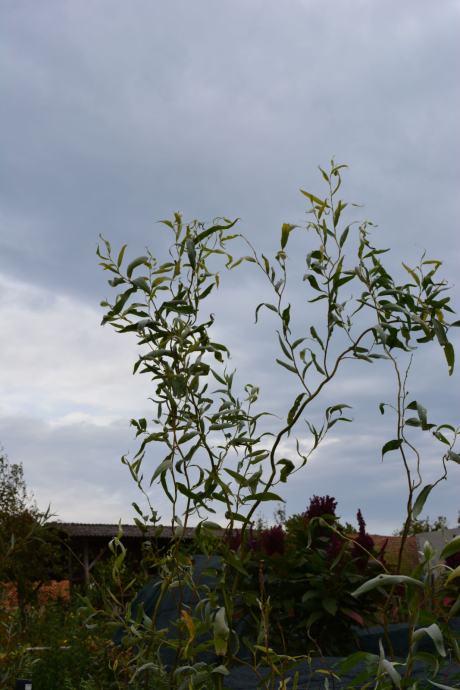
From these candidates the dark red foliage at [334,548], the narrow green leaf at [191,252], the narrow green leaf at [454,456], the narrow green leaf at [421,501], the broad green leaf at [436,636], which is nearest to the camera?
the broad green leaf at [436,636]

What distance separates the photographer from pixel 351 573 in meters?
5.09

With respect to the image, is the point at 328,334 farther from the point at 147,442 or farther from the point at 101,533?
the point at 101,533

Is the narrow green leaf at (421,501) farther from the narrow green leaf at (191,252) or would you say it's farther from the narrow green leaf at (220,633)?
the narrow green leaf at (191,252)

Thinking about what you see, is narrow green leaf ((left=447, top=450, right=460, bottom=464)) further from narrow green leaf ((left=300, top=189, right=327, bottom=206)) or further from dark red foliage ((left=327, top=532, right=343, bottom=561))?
dark red foliage ((left=327, top=532, right=343, bottom=561))

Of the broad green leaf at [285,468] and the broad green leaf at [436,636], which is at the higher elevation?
the broad green leaf at [285,468]

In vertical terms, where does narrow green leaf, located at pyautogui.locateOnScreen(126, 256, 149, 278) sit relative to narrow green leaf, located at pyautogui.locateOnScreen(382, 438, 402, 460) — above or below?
above

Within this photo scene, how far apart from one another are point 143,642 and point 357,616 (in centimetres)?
255

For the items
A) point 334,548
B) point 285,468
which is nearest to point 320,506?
point 334,548

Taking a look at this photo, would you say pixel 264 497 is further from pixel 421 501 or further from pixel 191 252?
pixel 191 252

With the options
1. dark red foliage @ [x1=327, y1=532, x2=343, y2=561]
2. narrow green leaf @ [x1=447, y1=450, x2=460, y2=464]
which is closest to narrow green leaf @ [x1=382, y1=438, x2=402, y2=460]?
narrow green leaf @ [x1=447, y1=450, x2=460, y2=464]

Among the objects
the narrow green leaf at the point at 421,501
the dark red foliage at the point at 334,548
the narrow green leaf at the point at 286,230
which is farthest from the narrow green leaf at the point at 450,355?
the dark red foliage at the point at 334,548

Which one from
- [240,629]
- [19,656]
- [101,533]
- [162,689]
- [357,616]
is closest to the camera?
[162,689]

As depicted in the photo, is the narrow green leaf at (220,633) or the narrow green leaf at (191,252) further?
the narrow green leaf at (191,252)

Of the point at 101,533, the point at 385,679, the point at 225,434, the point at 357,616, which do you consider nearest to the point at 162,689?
the point at 225,434
